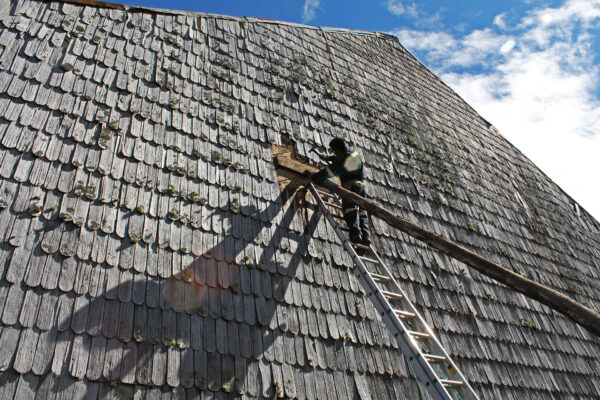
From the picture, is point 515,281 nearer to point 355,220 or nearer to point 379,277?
point 379,277

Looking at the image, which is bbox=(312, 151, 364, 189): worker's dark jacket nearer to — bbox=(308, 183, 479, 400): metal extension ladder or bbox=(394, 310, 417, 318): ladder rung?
bbox=(308, 183, 479, 400): metal extension ladder

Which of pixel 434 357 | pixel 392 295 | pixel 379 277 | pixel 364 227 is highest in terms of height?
pixel 364 227

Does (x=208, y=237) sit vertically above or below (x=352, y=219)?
below

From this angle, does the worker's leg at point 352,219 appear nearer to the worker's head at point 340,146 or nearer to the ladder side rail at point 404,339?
the ladder side rail at point 404,339

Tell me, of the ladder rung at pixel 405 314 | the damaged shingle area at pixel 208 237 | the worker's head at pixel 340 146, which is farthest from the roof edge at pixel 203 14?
the ladder rung at pixel 405 314

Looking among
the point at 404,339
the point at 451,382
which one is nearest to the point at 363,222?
the point at 404,339

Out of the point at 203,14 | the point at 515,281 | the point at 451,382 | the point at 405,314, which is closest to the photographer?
the point at 515,281

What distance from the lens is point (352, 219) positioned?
14.1 feet

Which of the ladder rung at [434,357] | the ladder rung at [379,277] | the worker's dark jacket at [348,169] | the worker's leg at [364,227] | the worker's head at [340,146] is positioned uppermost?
the worker's head at [340,146]

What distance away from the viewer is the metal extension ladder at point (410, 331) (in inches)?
112

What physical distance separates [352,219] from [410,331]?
134 cm

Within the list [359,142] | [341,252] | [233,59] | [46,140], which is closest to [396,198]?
[359,142]

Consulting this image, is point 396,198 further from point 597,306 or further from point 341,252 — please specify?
point 597,306

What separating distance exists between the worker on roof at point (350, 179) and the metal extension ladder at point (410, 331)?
0.13 m
